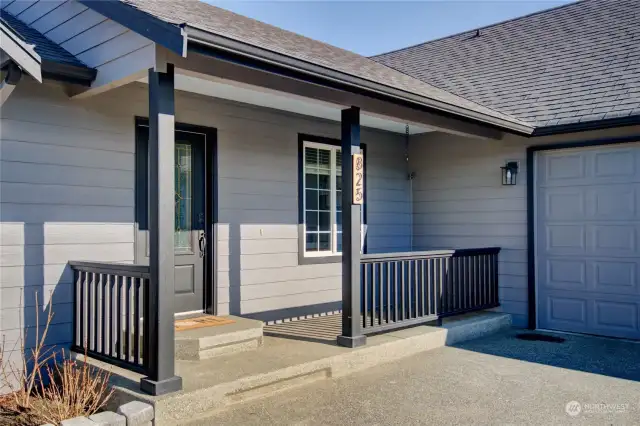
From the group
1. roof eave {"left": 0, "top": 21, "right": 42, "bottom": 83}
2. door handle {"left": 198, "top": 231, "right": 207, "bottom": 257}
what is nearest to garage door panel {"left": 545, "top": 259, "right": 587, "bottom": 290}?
door handle {"left": 198, "top": 231, "right": 207, "bottom": 257}

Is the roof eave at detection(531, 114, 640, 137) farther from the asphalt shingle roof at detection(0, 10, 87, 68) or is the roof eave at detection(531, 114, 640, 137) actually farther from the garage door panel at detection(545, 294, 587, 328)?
the asphalt shingle roof at detection(0, 10, 87, 68)

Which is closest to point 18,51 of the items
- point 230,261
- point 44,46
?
point 44,46

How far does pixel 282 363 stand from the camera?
174 inches

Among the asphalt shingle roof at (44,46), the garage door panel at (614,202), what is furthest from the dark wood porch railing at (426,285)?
the asphalt shingle roof at (44,46)

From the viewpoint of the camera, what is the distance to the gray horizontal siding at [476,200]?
22.8ft

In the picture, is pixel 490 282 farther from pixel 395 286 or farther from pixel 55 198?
pixel 55 198

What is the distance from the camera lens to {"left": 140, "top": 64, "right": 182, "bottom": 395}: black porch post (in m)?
3.67

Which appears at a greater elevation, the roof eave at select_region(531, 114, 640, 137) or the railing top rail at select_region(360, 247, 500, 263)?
the roof eave at select_region(531, 114, 640, 137)

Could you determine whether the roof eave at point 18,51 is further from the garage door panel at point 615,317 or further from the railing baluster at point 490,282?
the garage door panel at point 615,317

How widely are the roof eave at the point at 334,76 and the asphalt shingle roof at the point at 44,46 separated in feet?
4.28

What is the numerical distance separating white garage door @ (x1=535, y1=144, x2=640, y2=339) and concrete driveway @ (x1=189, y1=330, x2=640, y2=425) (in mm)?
835

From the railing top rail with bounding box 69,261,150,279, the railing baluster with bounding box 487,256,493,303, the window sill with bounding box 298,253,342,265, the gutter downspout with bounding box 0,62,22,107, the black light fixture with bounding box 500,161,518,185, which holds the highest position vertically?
the gutter downspout with bounding box 0,62,22,107

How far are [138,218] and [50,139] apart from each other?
1019mm

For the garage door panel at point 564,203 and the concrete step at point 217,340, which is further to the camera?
the garage door panel at point 564,203
